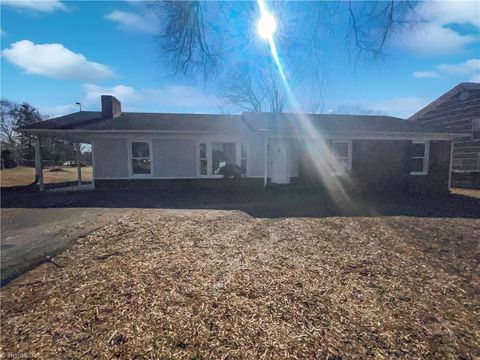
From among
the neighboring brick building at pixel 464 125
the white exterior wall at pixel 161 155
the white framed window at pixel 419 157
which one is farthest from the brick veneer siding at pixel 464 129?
the white exterior wall at pixel 161 155

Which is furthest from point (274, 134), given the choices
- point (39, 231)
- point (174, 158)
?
point (39, 231)

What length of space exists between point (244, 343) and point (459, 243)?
535cm

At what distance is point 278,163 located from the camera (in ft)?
42.5

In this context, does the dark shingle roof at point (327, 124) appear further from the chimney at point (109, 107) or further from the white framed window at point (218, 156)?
the chimney at point (109, 107)

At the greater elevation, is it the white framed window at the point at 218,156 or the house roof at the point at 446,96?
the house roof at the point at 446,96

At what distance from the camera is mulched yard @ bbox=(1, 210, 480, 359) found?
2.47m

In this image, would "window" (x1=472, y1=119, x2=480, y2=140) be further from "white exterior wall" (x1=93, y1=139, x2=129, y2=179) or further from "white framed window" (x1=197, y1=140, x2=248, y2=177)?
"white exterior wall" (x1=93, y1=139, x2=129, y2=179)

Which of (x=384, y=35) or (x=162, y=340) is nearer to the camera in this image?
(x=162, y=340)

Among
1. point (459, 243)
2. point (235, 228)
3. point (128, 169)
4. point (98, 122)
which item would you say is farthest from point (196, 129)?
point (459, 243)

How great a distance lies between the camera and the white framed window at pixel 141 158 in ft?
39.3

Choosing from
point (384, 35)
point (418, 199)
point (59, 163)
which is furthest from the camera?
point (59, 163)

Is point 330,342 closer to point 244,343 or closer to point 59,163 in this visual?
point 244,343

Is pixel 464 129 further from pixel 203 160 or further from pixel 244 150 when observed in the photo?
pixel 203 160

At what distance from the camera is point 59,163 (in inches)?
1188
